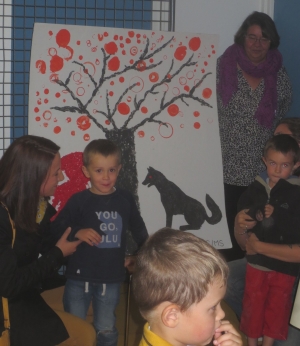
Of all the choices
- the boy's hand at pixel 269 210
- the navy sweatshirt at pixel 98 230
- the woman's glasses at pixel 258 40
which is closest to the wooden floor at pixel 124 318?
the navy sweatshirt at pixel 98 230

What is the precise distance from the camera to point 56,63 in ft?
8.98

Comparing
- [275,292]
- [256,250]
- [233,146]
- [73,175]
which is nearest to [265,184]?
[256,250]

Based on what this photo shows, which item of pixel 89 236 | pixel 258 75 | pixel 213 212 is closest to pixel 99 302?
pixel 89 236

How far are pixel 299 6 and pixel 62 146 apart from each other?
161cm

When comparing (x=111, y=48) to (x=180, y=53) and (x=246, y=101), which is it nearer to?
(x=180, y=53)

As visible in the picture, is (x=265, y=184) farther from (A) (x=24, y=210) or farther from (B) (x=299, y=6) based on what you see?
(B) (x=299, y=6)

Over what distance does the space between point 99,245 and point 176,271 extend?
1145 mm

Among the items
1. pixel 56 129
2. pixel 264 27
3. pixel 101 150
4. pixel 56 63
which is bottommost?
pixel 101 150

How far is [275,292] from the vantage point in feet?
7.63

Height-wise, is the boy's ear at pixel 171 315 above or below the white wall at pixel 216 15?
below

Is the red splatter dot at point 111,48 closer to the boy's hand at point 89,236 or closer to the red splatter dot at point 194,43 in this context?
the red splatter dot at point 194,43

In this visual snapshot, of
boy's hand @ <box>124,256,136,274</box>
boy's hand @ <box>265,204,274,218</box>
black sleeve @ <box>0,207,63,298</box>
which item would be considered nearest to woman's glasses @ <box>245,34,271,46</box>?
boy's hand @ <box>265,204,274,218</box>

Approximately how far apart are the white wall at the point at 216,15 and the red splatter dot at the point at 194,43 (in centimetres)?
53

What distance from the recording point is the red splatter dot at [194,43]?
2936mm
